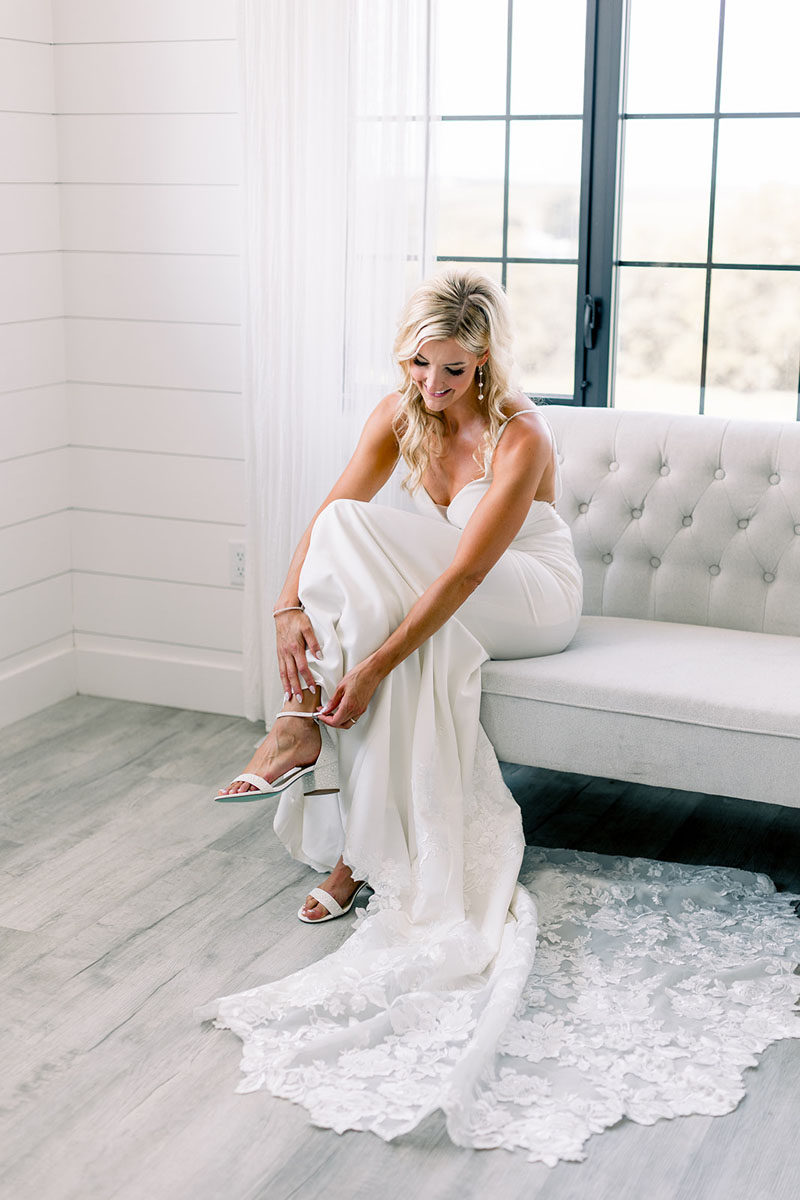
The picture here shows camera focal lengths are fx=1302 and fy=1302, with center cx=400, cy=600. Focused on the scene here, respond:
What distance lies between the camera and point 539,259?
327 centimetres

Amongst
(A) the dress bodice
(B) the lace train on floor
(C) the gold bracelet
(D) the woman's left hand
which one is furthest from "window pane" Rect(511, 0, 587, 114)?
(B) the lace train on floor

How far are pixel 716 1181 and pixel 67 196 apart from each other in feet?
9.61

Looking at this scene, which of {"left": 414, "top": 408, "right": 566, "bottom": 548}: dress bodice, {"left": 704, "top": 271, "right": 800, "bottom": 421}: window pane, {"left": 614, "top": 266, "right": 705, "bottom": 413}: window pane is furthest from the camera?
{"left": 614, "top": 266, "right": 705, "bottom": 413}: window pane

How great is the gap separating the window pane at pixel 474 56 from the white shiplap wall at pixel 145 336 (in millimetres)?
535

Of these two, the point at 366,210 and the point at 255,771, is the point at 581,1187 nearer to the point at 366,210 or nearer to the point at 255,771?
the point at 255,771

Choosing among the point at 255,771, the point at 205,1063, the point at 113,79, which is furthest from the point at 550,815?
the point at 113,79

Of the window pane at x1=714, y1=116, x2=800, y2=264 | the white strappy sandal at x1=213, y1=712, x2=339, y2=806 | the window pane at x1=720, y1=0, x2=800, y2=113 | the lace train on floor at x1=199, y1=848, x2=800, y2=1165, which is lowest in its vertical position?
the lace train on floor at x1=199, y1=848, x2=800, y2=1165

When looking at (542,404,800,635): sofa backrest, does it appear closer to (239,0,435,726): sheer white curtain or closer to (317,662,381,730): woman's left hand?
(239,0,435,726): sheer white curtain

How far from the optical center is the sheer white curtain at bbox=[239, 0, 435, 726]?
3.05 metres

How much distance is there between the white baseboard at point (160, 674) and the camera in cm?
364

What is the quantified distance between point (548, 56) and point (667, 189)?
17.2 inches

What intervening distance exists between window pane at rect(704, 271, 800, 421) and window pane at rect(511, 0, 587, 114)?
58 cm

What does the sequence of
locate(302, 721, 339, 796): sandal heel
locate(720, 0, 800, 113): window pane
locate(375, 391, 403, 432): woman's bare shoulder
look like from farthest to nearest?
locate(720, 0, 800, 113): window pane < locate(375, 391, 403, 432): woman's bare shoulder < locate(302, 721, 339, 796): sandal heel

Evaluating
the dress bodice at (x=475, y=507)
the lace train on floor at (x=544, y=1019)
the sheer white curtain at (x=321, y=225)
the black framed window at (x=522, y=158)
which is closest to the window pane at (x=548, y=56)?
the black framed window at (x=522, y=158)
